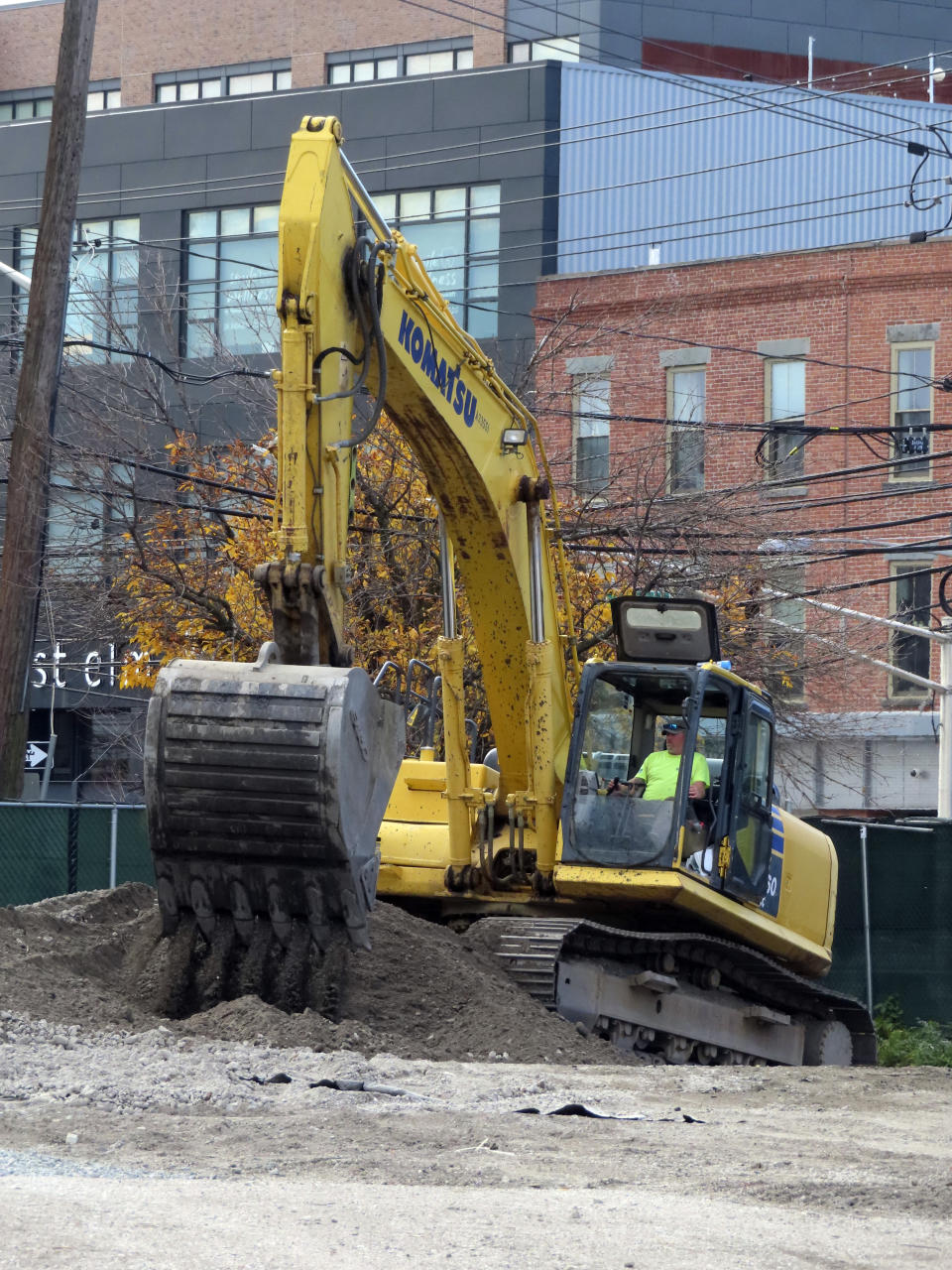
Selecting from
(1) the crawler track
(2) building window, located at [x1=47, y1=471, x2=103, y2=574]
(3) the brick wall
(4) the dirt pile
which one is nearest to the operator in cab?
(1) the crawler track

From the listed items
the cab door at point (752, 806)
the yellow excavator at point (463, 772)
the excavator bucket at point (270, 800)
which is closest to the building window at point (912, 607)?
the yellow excavator at point (463, 772)

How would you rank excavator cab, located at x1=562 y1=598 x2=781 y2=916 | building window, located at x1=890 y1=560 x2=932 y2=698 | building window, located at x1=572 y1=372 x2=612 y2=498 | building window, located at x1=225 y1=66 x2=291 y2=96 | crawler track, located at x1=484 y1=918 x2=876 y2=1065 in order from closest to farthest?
crawler track, located at x1=484 y1=918 x2=876 y2=1065 → excavator cab, located at x1=562 y1=598 x2=781 y2=916 → building window, located at x1=572 y1=372 x2=612 y2=498 → building window, located at x1=890 y1=560 x2=932 y2=698 → building window, located at x1=225 y1=66 x2=291 y2=96

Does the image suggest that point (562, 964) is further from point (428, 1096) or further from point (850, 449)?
point (850, 449)

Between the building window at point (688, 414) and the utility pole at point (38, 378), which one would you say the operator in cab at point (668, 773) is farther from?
the building window at point (688, 414)

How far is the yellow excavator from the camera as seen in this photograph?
9.44 metres

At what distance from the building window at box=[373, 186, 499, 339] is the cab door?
23664 mm

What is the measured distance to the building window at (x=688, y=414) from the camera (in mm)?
25719

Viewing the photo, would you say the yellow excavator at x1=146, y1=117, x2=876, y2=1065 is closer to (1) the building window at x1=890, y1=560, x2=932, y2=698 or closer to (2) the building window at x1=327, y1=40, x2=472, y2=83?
(1) the building window at x1=890, y1=560, x2=932, y2=698

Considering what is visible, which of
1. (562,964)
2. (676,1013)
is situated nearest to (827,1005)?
(676,1013)

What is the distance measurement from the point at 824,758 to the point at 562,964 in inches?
827

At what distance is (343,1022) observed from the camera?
33.0 feet

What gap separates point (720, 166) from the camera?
38250 mm

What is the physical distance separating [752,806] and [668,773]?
0.93m

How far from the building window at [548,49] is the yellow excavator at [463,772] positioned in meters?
32.2
